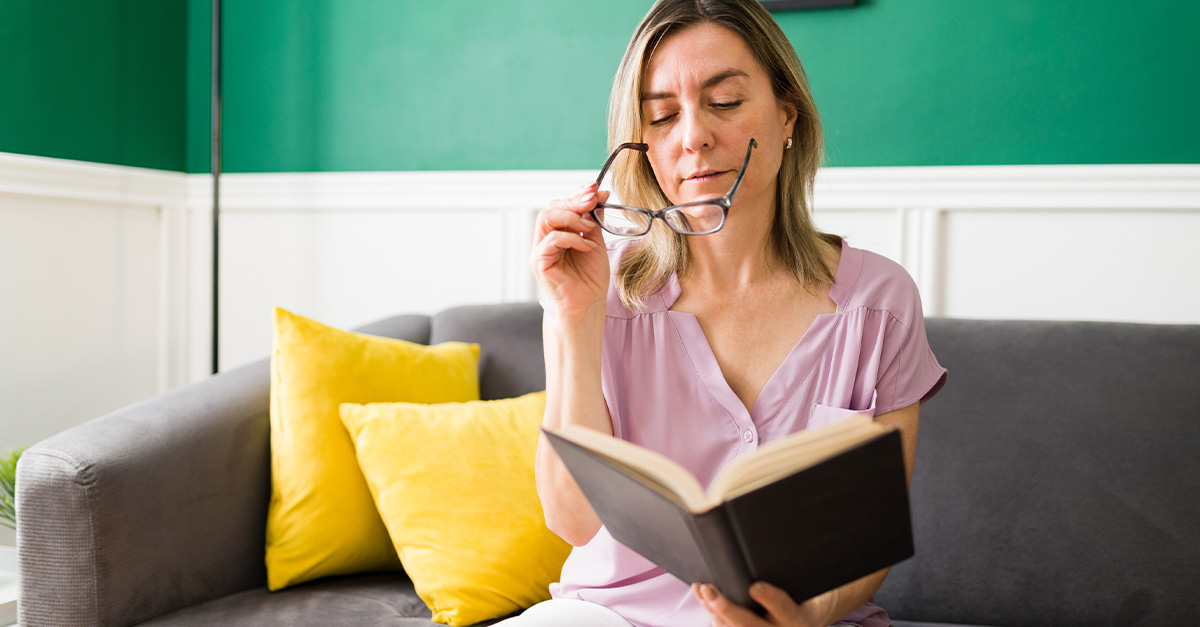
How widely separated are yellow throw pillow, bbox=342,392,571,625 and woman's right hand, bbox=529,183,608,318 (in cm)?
53

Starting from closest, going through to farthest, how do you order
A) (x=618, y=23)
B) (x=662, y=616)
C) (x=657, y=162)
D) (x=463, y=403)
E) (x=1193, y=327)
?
(x=662, y=616), (x=657, y=162), (x=1193, y=327), (x=463, y=403), (x=618, y=23)

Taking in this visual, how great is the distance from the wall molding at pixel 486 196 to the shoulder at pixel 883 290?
32.7 inches

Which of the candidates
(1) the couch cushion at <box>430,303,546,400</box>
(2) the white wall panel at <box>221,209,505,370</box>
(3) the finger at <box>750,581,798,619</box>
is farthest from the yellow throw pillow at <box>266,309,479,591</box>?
(3) the finger at <box>750,581,798,619</box>

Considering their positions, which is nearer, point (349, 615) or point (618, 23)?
point (349, 615)

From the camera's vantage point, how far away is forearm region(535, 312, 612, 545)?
1147mm

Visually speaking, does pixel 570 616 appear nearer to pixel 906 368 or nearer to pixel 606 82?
pixel 906 368

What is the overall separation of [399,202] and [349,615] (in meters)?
1.25

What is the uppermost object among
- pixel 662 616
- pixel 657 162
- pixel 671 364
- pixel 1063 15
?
pixel 1063 15

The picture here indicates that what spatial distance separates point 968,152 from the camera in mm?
2033

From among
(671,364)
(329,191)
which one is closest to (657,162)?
(671,364)

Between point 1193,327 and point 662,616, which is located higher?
point 1193,327

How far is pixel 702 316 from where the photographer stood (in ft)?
4.19

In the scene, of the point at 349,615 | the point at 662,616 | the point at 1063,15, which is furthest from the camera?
the point at 1063,15

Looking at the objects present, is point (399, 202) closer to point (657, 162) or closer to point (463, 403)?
point (463, 403)
